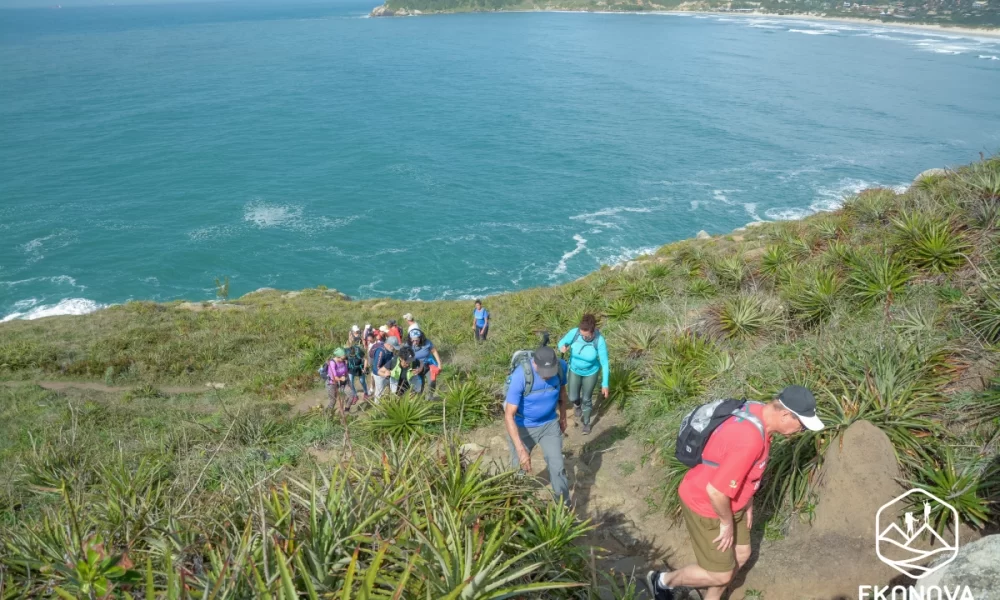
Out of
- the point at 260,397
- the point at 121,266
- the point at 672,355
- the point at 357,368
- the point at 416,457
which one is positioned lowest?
the point at 121,266

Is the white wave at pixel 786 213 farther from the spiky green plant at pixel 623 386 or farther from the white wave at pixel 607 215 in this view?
the spiky green plant at pixel 623 386

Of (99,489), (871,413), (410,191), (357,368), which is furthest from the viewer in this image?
(410,191)

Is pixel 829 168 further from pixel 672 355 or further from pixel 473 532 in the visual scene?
pixel 473 532

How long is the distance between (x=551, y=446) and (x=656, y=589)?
167cm

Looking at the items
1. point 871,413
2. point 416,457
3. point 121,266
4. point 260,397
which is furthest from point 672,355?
point 121,266

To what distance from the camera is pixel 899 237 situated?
31.5 ft

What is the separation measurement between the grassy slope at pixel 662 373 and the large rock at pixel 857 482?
19 cm

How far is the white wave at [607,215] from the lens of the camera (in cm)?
4347

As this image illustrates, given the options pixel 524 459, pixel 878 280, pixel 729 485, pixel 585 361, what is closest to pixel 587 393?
pixel 585 361

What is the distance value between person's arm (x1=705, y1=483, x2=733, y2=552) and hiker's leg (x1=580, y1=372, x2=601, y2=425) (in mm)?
3710

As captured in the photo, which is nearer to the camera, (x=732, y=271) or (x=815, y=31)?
(x=732, y=271)

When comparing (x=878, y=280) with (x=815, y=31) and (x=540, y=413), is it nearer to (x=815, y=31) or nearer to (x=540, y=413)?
(x=540, y=413)

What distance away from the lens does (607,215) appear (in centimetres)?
4484

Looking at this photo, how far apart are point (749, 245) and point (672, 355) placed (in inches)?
364
